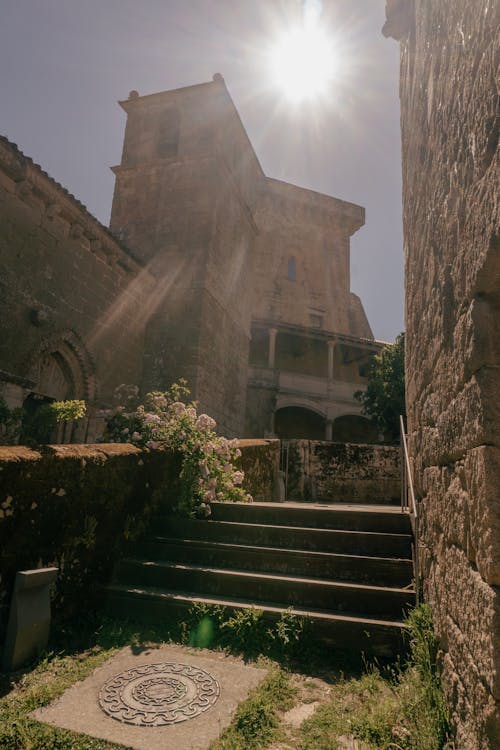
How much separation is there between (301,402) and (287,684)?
62.2 feet

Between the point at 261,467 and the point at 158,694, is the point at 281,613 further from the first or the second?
the point at 261,467

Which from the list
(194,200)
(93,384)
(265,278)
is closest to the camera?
A: (93,384)

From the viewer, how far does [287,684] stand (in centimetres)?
277

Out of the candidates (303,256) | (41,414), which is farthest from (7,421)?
(303,256)

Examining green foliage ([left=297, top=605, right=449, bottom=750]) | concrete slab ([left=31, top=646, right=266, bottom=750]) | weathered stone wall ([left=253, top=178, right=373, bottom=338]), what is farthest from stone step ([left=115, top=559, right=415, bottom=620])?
weathered stone wall ([left=253, top=178, right=373, bottom=338])

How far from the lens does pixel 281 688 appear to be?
2.73 meters

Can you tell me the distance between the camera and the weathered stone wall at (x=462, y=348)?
1623mm

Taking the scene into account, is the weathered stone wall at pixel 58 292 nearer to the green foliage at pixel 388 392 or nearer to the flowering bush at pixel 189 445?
the flowering bush at pixel 189 445

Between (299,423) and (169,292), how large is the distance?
11683 mm

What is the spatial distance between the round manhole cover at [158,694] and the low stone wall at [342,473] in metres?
7.88

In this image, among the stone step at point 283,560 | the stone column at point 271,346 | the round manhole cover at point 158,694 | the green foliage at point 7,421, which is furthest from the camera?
the stone column at point 271,346

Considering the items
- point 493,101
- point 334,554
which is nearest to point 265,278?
point 334,554

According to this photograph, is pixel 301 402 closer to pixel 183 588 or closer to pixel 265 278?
pixel 265 278

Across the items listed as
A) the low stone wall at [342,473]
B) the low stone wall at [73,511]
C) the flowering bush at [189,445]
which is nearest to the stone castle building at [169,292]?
the flowering bush at [189,445]
